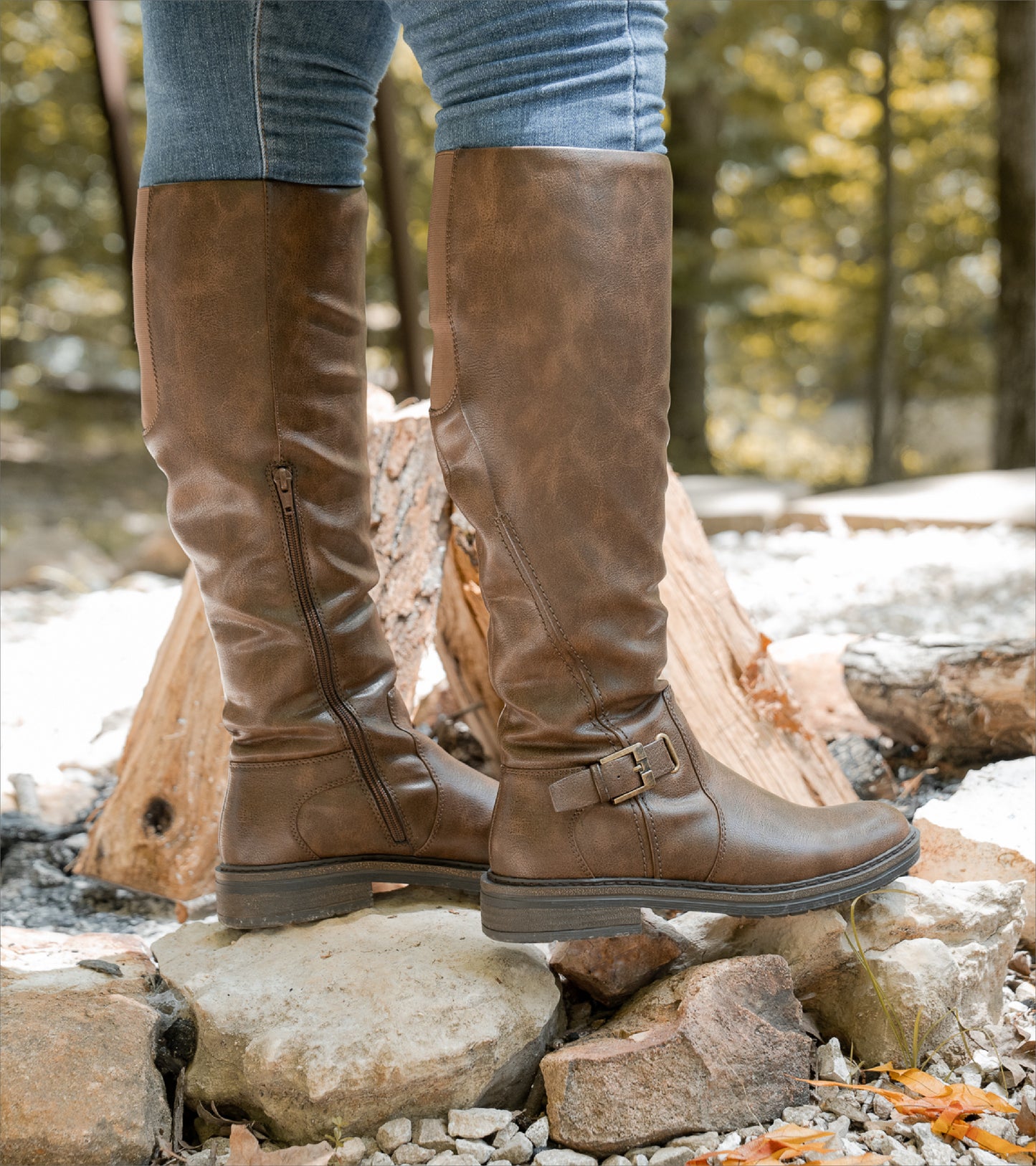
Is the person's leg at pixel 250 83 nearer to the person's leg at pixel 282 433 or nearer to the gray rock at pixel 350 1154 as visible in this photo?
the person's leg at pixel 282 433

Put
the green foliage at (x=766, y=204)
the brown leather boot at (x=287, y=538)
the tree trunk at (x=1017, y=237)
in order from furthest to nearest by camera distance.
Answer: the green foliage at (x=766, y=204) → the tree trunk at (x=1017, y=237) → the brown leather boot at (x=287, y=538)

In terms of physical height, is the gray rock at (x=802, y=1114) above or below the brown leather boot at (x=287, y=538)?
below

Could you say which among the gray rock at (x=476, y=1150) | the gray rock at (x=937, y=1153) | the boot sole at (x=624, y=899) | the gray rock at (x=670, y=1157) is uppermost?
the boot sole at (x=624, y=899)

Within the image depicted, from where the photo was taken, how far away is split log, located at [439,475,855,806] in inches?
61.3

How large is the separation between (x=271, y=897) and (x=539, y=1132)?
380 millimetres

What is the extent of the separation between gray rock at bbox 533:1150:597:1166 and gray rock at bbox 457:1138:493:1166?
0.14ft

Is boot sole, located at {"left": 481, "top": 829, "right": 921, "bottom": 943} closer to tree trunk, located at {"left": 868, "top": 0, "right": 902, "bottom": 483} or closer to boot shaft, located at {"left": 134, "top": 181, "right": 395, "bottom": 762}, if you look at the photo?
boot shaft, located at {"left": 134, "top": 181, "right": 395, "bottom": 762}

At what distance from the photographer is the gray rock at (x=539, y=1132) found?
3.31ft

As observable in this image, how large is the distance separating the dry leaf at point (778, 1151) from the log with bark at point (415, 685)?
651mm

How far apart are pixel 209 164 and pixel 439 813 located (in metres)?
0.72

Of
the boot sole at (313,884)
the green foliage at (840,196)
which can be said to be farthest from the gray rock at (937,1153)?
the green foliage at (840,196)

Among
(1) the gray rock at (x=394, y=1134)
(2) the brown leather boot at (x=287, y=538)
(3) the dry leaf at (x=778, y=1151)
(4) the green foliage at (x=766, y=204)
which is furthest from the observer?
(4) the green foliage at (x=766, y=204)

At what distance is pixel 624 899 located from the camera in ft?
3.56

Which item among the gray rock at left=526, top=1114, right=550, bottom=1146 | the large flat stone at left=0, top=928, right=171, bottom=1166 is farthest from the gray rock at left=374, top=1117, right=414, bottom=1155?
the large flat stone at left=0, top=928, right=171, bottom=1166
